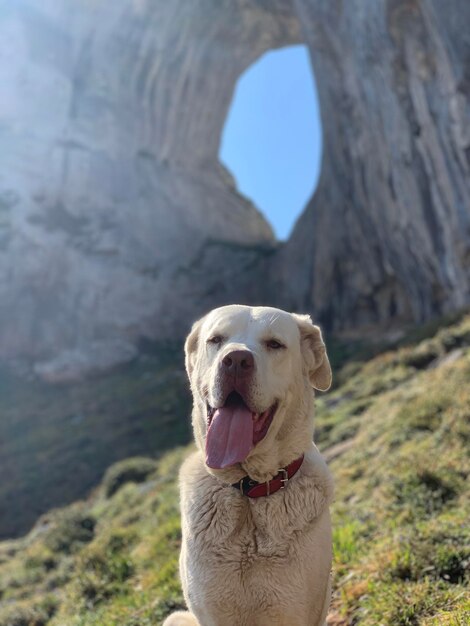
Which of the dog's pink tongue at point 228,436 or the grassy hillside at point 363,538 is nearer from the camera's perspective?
the dog's pink tongue at point 228,436

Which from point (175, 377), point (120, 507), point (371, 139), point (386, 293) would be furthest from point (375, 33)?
point (120, 507)

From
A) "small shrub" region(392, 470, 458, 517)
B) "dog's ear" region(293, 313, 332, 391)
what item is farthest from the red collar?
"small shrub" region(392, 470, 458, 517)

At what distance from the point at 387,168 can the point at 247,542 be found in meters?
20.8

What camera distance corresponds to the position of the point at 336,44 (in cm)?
2344

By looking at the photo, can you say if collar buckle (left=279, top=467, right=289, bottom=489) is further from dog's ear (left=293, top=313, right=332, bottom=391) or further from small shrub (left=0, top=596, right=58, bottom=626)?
small shrub (left=0, top=596, right=58, bottom=626)

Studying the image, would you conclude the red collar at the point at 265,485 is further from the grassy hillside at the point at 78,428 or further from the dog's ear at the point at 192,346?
the grassy hillside at the point at 78,428

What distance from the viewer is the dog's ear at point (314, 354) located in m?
2.96

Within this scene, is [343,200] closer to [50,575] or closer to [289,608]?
[50,575]

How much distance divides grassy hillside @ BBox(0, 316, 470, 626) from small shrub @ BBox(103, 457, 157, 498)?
1776mm

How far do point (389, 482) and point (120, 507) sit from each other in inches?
271

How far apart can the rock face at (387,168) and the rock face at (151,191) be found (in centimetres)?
14

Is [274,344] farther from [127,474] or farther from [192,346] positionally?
[127,474]

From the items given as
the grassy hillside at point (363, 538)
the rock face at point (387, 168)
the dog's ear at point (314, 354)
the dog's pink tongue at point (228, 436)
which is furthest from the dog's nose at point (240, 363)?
the rock face at point (387, 168)


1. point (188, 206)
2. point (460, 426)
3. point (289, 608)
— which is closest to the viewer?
point (289, 608)
